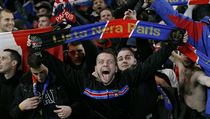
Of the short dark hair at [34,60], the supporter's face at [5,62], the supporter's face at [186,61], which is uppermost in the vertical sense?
the short dark hair at [34,60]

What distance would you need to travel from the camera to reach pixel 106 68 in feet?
12.4

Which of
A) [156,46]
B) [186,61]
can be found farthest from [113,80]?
[156,46]

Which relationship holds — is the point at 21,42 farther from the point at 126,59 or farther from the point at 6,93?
the point at 126,59

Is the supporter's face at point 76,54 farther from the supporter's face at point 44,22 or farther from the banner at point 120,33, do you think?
the supporter's face at point 44,22

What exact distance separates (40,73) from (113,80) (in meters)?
0.66

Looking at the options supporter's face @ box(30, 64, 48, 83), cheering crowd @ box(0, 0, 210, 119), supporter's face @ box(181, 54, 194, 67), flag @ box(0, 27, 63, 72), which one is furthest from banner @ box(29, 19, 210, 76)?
flag @ box(0, 27, 63, 72)

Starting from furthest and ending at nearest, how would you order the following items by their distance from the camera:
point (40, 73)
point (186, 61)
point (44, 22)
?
point (44, 22)
point (186, 61)
point (40, 73)

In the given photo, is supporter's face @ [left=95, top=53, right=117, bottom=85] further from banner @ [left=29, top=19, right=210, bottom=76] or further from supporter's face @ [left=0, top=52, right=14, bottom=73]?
supporter's face @ [left=0, top=52, right=14, bottom=73]

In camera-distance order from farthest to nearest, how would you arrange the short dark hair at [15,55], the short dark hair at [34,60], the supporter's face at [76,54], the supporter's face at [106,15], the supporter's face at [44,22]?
the supporter's face at [44,22]
the supporter's face at [106,15]
the supporter's face at [76,54]
the short dark hair at [15,55]
the short dark hair at [34,60]

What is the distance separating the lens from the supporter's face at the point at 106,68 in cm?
379

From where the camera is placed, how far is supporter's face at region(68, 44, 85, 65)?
15.3ft

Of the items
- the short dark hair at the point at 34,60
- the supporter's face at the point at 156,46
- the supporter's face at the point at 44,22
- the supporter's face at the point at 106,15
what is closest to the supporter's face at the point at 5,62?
the short dark hair at the point at 34,60

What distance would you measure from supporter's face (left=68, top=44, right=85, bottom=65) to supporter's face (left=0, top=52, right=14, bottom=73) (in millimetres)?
653

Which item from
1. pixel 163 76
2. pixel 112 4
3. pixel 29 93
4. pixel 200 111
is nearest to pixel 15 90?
pixel 29 93
